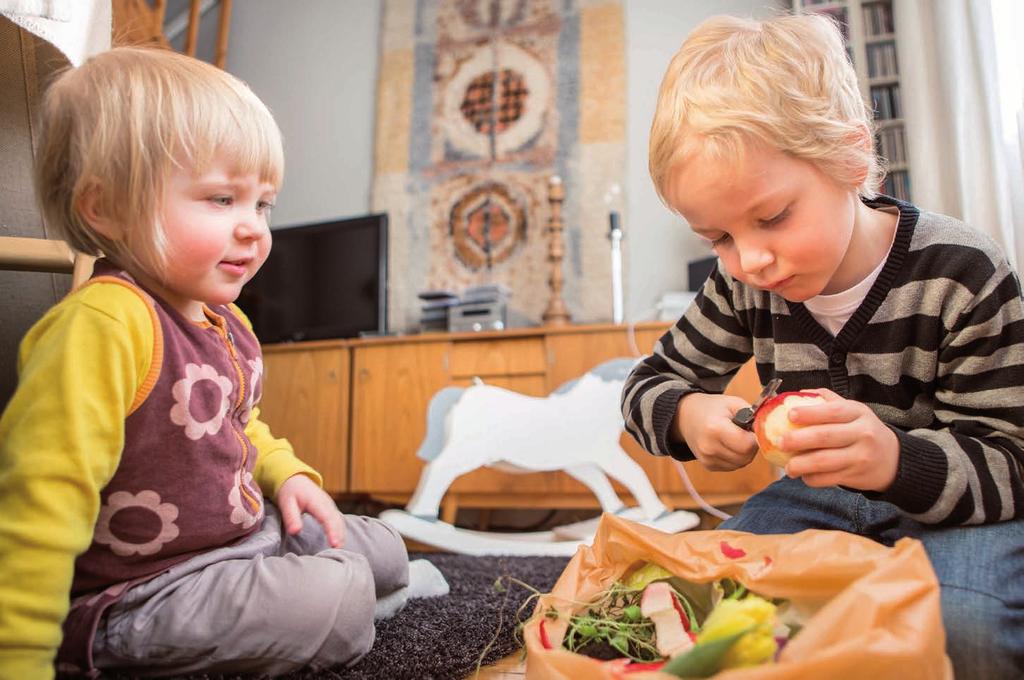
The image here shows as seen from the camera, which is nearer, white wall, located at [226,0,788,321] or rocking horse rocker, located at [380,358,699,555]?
rocking horse rocker, located at [380,358,699,555]

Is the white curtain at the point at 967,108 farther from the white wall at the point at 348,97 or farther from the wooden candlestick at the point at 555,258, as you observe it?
the wooden candlestick at the point at 555,258

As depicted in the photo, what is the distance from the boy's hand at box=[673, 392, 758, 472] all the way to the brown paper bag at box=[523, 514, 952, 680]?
8 cm

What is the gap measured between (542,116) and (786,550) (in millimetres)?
2446

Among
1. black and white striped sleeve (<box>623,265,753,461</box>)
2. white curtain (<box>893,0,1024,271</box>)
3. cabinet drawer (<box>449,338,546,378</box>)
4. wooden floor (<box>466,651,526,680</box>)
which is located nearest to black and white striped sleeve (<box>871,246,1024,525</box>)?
black and white striped sleeve (<box>623,265,753,461</box>)

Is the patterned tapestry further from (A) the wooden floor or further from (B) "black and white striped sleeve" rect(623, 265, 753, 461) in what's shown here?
(A) the wooden floor

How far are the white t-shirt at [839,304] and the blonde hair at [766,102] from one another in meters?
0.09

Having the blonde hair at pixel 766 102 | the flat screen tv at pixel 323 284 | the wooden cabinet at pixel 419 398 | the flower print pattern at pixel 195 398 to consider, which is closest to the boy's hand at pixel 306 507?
the flower print pattern at pixel 195 398

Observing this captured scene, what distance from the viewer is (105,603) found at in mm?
669

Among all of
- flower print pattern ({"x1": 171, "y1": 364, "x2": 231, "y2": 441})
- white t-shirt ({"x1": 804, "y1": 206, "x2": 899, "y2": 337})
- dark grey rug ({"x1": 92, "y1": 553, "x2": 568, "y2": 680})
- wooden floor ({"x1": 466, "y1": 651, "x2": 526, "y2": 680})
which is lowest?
wooden floor ({"x1": 466, "y1": 651, "x2": 526, "y2": 680})

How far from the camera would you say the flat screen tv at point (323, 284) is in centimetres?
273

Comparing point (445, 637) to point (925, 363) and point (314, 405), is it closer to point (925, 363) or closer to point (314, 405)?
point (925, 363)

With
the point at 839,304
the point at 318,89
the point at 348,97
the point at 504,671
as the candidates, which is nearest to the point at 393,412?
the point at 348,97

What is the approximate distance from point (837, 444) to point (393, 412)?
1.97 meters

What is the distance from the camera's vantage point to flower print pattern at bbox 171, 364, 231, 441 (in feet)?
2.27
